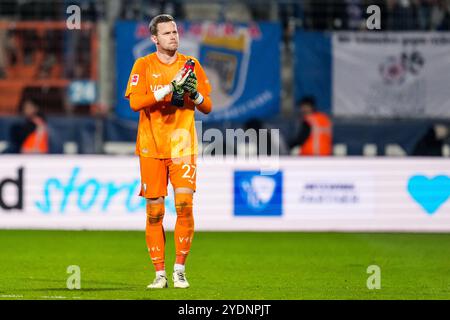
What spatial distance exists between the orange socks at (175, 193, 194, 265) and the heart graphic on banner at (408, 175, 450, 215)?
7665 millimetres

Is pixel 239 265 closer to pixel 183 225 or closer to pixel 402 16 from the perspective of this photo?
pixel 183 225

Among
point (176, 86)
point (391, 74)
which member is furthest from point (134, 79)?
point (391, 74)

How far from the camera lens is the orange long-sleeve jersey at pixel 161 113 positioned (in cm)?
1055

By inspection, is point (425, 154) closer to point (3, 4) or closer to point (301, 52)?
point (301, 52)

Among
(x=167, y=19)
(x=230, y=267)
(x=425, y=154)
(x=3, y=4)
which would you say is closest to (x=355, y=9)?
(x=425, y=154)

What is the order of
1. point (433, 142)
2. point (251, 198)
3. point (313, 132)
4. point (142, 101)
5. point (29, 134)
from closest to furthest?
1. point (142, 101)
2. point (251, 198)
3. point (313, 132)
4. point (29, 134)
5. point (433, 142)

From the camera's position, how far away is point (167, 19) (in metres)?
10.5

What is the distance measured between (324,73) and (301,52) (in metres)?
0.52

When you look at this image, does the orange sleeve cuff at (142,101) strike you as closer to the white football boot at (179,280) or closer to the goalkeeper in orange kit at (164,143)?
the goalkeeper in orange kit at (164,143)

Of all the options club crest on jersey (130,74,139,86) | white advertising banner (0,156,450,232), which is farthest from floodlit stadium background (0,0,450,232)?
club crest on jersey (130,74,139,86)

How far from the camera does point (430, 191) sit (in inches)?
696

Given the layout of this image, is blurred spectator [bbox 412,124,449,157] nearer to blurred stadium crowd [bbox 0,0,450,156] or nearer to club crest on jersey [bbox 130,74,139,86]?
blurred stadium crowd [bbox 0,0,450,156]

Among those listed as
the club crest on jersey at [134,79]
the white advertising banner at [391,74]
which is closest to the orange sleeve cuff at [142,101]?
the club crest on jersey at [134,79]

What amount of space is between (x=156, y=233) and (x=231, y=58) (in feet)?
34.6
